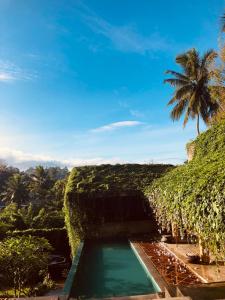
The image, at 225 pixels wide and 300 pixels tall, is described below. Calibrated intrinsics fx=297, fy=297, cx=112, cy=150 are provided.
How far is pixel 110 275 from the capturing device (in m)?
9.79

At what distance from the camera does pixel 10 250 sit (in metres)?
8.55

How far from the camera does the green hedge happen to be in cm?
2002

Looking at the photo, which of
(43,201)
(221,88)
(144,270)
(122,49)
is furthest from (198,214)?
(43,201)

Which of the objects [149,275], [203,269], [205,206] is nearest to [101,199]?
[149,275]

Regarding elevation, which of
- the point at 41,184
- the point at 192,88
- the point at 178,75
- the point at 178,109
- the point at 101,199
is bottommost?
the point at 101,199

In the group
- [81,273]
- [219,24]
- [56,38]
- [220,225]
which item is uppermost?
[219,24]

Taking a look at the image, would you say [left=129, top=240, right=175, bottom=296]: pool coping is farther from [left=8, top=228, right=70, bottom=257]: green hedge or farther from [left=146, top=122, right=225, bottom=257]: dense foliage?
[left=8, top=228, right=70, bottom=257]: green hedge

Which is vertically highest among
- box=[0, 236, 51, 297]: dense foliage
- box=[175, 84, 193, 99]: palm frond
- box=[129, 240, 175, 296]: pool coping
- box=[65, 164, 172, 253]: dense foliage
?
box=[175, 84, 193, 99]: palm frond

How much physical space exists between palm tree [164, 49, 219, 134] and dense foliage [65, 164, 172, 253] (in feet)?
30.0

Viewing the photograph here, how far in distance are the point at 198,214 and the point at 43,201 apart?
3529 cm

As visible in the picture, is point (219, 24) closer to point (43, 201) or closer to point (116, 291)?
point (116, 291)

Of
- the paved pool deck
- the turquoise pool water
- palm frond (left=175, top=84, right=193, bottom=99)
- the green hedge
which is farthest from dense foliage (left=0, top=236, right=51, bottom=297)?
palm frond (left=175, top=84, right=193, bottom=99)

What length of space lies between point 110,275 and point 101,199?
7.80 meters

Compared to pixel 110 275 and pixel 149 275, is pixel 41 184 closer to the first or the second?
pixel 110 275
